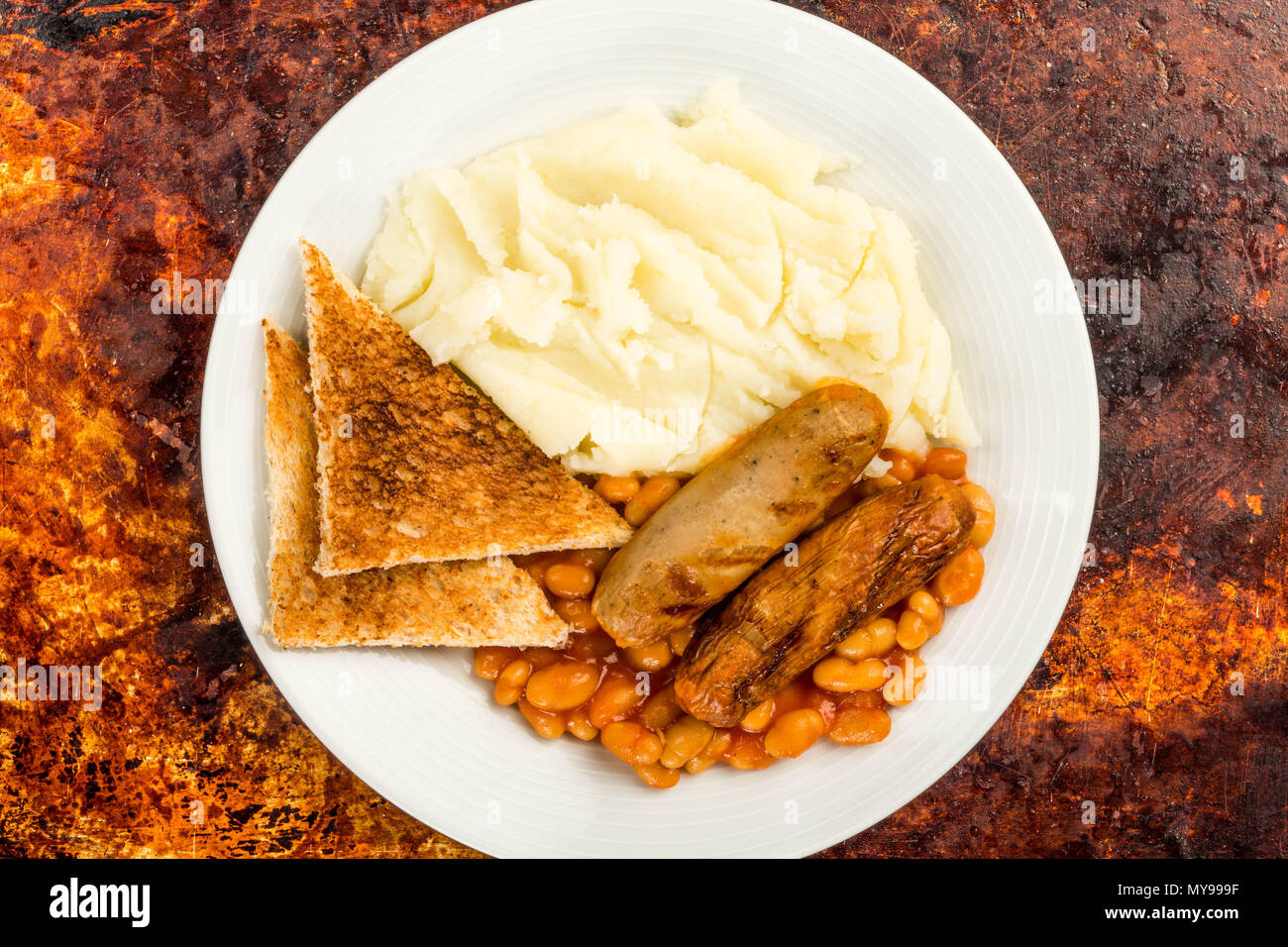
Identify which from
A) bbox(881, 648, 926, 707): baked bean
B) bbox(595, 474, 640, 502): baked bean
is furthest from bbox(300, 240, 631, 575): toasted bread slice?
bbox(881, 648, 926, 707): baked bean

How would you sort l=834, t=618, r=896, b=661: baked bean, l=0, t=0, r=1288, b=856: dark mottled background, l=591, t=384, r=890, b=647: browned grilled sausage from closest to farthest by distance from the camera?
l=591, t=384, r=890, b=647: browned grilled sausage, l=834, t=618, r=896, b=661: baked bean, l=0, t=0, r=1288, b=856: dark mottled background

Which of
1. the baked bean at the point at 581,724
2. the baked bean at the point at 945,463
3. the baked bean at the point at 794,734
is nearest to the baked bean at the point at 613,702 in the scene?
the baked bean at the point at 581,724

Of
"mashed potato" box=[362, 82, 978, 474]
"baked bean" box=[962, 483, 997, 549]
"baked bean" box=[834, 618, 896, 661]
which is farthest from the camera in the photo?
"baked bean" box=[962, 483, 997, 549]

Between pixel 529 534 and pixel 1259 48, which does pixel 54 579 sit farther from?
pixel 1259 48

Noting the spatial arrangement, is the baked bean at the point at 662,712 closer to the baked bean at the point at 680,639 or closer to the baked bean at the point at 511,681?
the baked bean at the point at 680,639

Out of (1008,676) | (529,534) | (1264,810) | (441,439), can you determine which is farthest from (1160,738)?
(441,439)

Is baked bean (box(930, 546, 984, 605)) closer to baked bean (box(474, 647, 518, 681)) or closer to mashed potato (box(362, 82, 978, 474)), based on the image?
mashed potato (box(362, 82, 978, 474))
